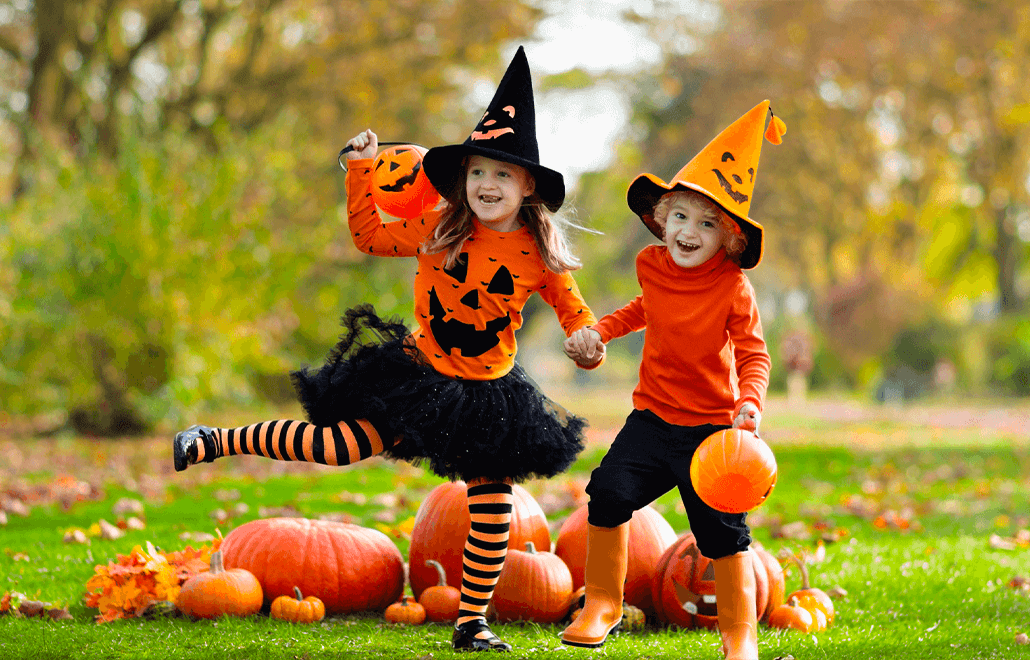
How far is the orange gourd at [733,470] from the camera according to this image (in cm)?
308

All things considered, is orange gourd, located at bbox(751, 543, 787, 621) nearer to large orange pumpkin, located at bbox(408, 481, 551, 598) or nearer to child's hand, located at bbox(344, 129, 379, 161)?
large orange pumpkin, located at bbox(408, 481, 551, 598)

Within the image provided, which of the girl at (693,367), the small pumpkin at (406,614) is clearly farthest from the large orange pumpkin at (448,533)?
the girl at (693,367)

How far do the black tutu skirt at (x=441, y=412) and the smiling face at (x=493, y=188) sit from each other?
1.98ft

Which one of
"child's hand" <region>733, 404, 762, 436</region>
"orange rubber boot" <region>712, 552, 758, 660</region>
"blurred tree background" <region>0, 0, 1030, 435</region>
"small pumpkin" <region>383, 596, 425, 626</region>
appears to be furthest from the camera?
"blurred tree background" <region>0, 0, 1030, 435</region>

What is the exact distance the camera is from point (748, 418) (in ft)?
10.5

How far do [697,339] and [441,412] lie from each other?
3.16ft

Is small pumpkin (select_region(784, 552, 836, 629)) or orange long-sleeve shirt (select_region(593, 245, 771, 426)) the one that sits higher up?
orange long-sleeve shirt (select_region(593, 245, 771, 426))

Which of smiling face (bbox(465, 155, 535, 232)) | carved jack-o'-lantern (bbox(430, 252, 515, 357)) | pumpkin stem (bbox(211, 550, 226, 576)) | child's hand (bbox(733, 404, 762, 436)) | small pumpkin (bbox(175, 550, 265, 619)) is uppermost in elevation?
smiling face (bbox(465, 155, 535, 232))

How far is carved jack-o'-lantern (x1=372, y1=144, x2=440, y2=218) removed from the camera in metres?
3.96

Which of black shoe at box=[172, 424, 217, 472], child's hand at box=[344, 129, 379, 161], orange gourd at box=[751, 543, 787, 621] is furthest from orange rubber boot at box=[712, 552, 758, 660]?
child's hand at box=[344, 129, 379, 161]

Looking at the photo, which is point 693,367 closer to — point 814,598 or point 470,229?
point 470,229

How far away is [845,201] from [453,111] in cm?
1164

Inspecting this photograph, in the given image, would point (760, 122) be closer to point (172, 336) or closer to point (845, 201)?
point (172, 336)

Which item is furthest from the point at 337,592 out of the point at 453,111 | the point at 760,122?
the point at 453,111
